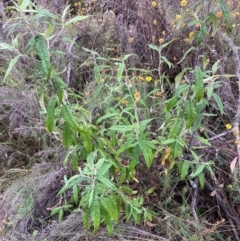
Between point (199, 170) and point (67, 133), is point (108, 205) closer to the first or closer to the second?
point (67, 133)

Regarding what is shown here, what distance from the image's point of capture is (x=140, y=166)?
2.05 metres

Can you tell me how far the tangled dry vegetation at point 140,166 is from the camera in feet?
6.34

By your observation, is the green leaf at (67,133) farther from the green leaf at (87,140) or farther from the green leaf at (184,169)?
the green leaf at (184,169)

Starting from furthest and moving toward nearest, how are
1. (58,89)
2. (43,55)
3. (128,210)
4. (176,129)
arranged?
(128,210), (176,129), (58,89), (43,55)

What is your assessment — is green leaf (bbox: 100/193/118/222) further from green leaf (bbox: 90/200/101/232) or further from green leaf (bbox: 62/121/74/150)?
green leaf (bbox: 62/121/74/150)

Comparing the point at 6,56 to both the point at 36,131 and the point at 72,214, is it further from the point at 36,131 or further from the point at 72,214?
the point at 72,214

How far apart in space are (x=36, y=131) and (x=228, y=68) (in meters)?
1.23

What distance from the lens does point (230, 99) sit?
222 cm

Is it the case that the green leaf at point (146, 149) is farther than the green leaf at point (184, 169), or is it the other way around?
the green leaf at point (184, 169)

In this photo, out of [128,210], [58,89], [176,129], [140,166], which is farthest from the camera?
[140,166]

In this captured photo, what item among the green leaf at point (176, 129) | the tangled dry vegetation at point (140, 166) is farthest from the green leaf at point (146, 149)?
the tangled dry vegetation at point (140, 166)

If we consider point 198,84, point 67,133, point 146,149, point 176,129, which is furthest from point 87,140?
point 198,84

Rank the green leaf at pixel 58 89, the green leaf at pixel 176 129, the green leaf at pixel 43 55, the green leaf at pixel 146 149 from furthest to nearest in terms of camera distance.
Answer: the green leaf at pixel 176 129 < the green leaf at pixel 146 149 < the green leaf at pixel 58 89 < the green leaf at pixel 43 55

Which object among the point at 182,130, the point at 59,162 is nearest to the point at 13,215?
the point at 59,162
